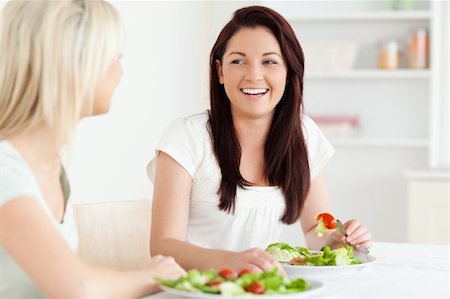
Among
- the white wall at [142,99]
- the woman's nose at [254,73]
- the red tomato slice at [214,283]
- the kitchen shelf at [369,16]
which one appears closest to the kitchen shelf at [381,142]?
the kitchen shelf at [369,16]

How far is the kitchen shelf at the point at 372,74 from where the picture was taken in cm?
438

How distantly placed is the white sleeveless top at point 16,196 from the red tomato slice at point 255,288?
1.13 ft

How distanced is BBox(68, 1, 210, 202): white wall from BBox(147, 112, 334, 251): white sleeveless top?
1.43m

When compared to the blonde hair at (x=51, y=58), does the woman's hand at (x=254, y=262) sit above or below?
below

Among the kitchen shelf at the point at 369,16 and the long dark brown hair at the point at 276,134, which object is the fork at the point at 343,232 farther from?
the kitchen shelf at the point at 369,16

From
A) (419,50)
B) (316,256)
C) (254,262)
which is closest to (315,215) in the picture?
(316,256)

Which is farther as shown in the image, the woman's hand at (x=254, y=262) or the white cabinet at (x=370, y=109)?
the white cabinet at (x=370, y=109)

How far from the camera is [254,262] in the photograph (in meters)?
1.47

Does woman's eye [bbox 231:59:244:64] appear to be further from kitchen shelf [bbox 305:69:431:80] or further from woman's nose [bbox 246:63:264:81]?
kitchen shelf [bbox 305:69:431:80]

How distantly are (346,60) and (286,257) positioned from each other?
296 centimetres

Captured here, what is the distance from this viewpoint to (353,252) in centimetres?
179

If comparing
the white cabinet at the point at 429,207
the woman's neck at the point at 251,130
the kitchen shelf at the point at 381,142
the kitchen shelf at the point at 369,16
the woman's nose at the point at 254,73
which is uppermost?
the kitchen shelf at the point at 369,16

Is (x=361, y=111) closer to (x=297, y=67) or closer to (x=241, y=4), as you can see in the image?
(x=241, y=4)

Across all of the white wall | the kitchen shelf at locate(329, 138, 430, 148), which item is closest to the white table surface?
the white wall
